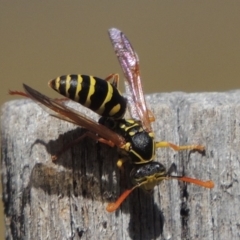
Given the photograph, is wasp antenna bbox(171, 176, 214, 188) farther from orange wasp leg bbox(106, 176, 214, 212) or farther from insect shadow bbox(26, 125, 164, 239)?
insect shadow bbox(26, 125, 164, 239)

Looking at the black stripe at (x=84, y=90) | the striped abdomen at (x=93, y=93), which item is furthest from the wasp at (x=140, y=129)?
the black stripe at (x=84, y=90)

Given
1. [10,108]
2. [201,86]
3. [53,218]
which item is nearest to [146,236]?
[53,218]

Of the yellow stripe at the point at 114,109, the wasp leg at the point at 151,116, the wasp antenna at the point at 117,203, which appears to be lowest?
the wasp antenna at the point at 117,203

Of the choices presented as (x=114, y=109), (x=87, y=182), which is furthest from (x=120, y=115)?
(x=87, y=182)

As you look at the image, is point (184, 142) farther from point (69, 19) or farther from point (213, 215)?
point (69, 19)

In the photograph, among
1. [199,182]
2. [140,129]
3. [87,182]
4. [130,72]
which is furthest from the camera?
[130,72]

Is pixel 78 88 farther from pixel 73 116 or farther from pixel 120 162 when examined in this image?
pixel 120 162

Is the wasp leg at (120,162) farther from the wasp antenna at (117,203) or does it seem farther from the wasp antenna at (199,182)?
the wasp antenna at (199,182)

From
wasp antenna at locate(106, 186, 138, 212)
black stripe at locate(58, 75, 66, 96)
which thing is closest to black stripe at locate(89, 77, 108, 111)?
A: black stripe at locate(58, 75, 66, 96)
